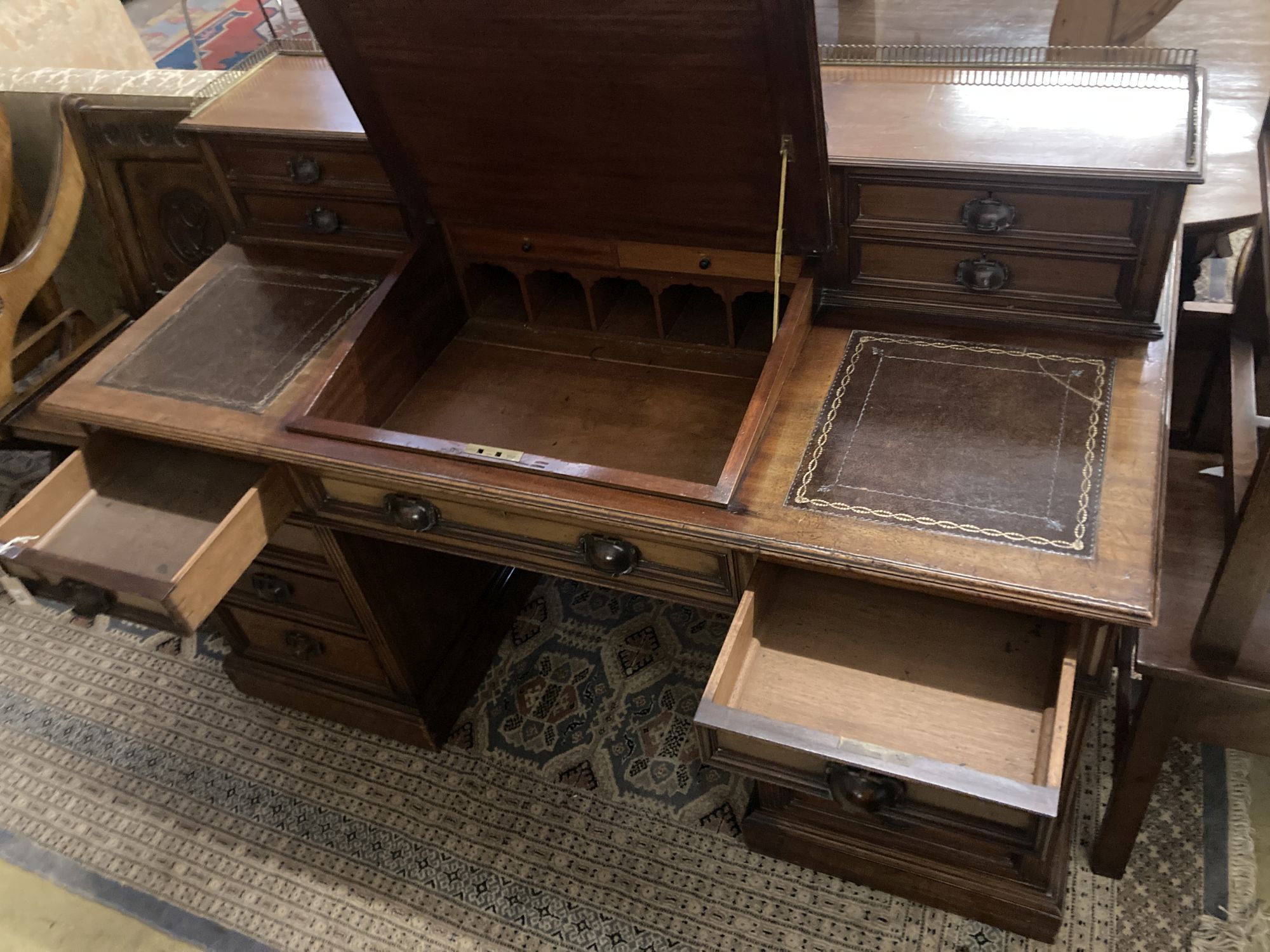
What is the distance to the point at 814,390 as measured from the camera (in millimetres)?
1337

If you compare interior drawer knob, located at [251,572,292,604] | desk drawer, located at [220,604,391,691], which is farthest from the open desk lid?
desk drawer, located at [220,604,391,691]

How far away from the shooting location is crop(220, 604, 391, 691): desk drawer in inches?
73.7

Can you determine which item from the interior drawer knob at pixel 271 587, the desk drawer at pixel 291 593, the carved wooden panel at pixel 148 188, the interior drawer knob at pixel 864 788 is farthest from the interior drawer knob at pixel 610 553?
the carved wooden panel at pixel 148 188

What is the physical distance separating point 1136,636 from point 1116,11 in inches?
47.9

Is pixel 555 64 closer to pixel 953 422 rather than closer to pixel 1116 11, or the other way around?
pixel 953 422

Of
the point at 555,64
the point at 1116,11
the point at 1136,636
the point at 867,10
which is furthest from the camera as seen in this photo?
the point at 867,10

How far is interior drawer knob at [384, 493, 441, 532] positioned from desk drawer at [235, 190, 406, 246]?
519mm

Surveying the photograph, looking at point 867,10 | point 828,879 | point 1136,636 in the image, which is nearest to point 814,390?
point 1136,636

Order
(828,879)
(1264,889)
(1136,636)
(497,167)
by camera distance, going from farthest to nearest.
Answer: (828,879) → (1264,889) → (497,167) → (1136,636)

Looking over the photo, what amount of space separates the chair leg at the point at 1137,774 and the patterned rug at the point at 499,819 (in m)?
0.07

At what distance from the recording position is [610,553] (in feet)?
4.28

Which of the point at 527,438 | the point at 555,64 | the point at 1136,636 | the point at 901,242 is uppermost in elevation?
the point at 555,64

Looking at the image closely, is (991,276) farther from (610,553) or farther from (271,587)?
(271,587)

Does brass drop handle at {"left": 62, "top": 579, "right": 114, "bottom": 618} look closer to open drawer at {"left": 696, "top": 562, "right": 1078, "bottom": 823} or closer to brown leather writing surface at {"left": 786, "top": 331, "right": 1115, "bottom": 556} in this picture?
open drawer at {"left": 696, "top": 562, "right": 1078, "bottom": 823}
